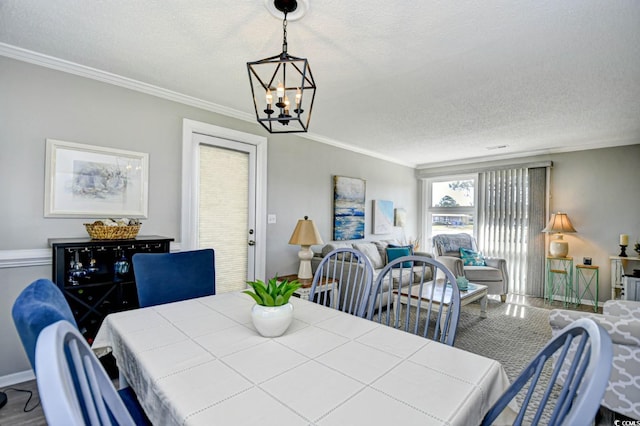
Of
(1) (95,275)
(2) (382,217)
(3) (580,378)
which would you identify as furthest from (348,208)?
(3) (580,378)

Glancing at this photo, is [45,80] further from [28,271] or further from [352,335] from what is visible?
[352,335]

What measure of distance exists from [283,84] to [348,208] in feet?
11.5

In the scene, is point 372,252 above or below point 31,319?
below

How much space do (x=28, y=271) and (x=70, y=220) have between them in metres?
0.45

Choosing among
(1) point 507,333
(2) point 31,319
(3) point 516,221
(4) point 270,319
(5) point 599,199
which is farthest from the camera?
(3) point 516,221

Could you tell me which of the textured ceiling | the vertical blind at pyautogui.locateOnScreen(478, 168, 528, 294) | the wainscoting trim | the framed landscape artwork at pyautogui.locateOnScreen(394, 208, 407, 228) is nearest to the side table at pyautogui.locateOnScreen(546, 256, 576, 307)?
the vertical blind at pyautogui.locateOnScreen(478, 168, 528, 294)

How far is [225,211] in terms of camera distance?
337cm

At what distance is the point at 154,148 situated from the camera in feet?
9.27

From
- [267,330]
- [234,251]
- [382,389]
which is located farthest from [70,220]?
[382,389]

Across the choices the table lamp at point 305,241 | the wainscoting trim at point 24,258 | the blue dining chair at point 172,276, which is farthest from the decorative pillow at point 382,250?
the wainscoting trim at point 24,258

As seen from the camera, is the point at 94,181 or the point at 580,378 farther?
the point at 94,181

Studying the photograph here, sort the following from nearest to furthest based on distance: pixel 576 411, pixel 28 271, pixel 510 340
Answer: pixel 576 411 < pixel 28 271 < pixel 510 340

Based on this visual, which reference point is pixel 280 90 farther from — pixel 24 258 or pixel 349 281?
pixel 24 258

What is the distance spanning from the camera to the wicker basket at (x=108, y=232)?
7.22 feet
